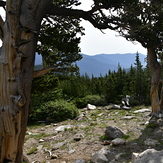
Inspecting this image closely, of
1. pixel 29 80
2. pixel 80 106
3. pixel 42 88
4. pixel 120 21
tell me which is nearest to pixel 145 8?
pixel 120 21

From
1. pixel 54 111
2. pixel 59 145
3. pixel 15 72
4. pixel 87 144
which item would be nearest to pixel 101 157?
pixel 87 144

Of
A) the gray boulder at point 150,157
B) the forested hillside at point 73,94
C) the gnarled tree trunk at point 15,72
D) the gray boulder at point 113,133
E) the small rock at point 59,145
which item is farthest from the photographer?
the forested hillside at point 73,94

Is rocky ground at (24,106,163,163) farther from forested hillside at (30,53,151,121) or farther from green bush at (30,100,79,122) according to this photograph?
green bush at (30,100,79,122)

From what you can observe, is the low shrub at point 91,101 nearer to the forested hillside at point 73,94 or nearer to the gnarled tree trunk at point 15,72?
the forested hillside at point 73,94

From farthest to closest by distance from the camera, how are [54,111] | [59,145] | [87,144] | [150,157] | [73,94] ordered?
[73,94], [54,111], [59,145], [87,144], [150,157]

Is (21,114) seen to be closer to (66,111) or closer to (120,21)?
(120,21)

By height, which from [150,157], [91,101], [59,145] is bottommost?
[91,101]

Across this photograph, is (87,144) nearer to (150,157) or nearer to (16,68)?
(150,157)

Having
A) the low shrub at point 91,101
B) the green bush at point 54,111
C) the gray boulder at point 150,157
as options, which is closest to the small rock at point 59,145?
the gray boulder at point 150,157

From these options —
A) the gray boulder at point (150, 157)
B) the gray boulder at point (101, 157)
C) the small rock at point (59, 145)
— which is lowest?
the small rock at point (59, 145)

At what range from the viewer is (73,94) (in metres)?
20.5

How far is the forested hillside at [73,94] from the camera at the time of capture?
11.4 m

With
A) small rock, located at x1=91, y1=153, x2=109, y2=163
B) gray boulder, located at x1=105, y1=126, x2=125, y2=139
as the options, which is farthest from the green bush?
small rock, located at x1=91, y1=153, x2=109, y2=163

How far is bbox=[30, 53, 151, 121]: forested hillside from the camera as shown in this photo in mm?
11363
